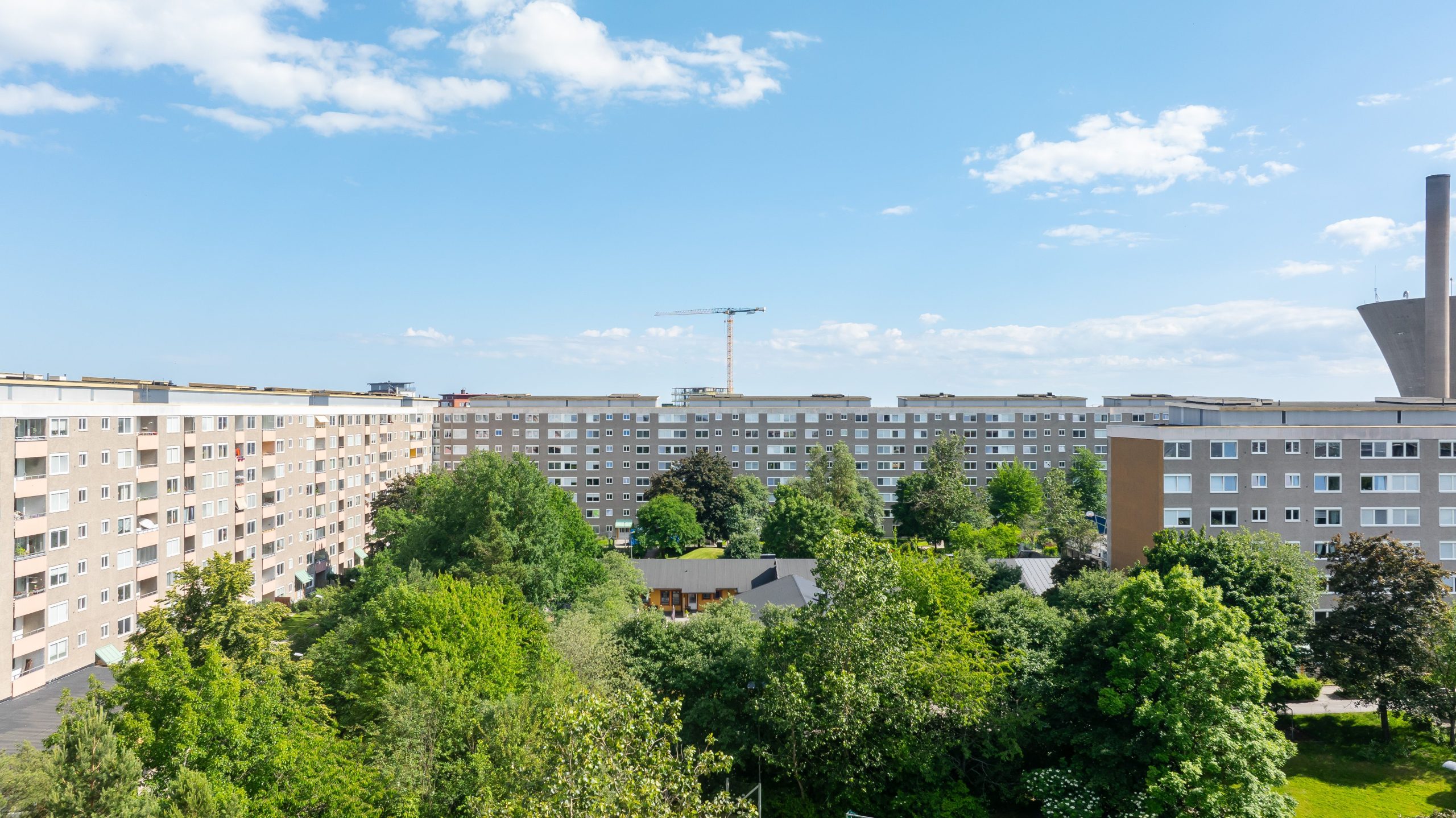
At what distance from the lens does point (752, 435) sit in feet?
310

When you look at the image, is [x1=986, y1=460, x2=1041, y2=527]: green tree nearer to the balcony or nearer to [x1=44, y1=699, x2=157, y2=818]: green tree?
[x1=44, y1=699, x2=157, y2=818]: green tree

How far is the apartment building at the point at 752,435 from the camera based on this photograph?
9431cm

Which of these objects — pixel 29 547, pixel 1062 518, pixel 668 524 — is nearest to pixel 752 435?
pixel 668 524

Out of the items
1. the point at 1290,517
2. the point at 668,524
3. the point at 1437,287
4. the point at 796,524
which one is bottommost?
the point at 668,524

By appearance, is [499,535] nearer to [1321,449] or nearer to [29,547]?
[29,547]

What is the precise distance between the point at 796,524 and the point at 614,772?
4941cm

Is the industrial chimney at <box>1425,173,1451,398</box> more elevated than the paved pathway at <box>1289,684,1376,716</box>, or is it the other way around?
the industrial chimney at <box>1425,173,1451,398</box>

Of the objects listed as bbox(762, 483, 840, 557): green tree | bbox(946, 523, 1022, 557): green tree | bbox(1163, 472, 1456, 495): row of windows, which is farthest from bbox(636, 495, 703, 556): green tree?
bbox(1163, 472, 1456, 495): row of windows

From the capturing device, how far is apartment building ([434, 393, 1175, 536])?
9431 cm

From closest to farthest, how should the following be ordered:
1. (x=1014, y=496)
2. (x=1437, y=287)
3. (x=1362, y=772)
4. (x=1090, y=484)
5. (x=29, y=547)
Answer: (x=1362, y=772), (x=29, y=547), (x=1437, y=287), (x=1014, y=496), (x=1090, y=484)

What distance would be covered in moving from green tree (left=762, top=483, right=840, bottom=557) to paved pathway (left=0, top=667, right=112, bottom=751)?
43.4 meters

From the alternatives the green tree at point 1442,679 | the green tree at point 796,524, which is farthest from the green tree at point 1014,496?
the green tree at point 1442,679

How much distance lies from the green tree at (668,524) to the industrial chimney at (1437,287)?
217 ft

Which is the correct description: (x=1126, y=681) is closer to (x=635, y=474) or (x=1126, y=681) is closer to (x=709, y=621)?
(x=709, y=621)
